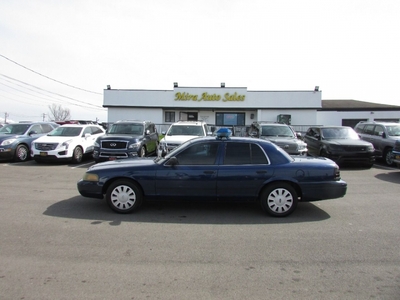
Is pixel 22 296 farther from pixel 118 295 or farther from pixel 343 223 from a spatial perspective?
pixel 343 223

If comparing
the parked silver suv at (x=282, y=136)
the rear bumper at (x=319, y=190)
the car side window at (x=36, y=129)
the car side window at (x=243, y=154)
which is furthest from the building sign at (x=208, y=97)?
the rear bumper at (x=319, y=190)

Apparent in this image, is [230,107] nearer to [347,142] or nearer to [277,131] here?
[277,131]

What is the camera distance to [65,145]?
1255cm

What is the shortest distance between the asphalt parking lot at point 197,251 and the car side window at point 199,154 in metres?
1.01

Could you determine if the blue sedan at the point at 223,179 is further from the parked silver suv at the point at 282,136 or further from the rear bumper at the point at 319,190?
the parked silver suv at the point at 282,136

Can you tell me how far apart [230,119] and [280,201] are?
82.0ft

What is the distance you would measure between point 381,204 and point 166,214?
4725mm

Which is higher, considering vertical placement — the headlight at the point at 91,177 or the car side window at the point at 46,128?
the car side window at the point at 46,128

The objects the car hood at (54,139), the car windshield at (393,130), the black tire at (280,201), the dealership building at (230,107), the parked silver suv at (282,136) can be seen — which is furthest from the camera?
the dealership building at (230,107)

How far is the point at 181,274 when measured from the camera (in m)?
3.58

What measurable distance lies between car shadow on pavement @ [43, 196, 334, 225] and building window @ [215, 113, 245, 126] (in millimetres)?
23887

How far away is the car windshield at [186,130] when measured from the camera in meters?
13.1

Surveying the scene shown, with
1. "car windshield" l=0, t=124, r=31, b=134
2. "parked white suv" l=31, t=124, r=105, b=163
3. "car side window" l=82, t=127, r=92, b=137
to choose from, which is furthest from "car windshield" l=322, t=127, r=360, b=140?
"car windshield" l=0, t=124, r=31, b=134

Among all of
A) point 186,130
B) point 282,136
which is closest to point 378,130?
point 282,136
